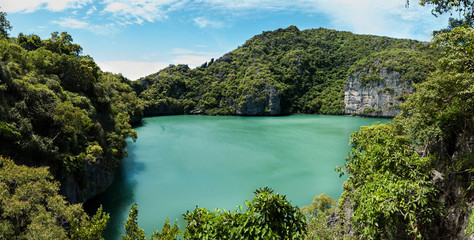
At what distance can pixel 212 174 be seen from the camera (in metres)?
22.3

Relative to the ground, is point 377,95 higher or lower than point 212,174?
higher

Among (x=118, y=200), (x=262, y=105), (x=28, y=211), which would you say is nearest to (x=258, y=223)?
(x=28, y=211)

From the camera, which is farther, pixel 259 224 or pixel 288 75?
pixel 288 75

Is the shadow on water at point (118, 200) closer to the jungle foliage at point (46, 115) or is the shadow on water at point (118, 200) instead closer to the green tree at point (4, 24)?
the jungle foliage at point (46, 115)

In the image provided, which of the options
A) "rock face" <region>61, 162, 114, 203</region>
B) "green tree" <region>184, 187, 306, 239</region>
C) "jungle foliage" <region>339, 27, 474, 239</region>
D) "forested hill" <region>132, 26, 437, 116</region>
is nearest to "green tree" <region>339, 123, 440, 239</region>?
"jungle foliage" <region>339, 27, 474, 239</region>

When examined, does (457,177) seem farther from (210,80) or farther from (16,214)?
(210,80)

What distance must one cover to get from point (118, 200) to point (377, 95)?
74.0 m

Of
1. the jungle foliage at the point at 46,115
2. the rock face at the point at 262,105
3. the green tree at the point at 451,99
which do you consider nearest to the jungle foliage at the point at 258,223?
the green tree at the point at 451,99

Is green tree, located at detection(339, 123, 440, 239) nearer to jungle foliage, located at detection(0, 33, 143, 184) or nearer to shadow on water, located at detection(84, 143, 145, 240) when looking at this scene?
shadow on water, located at detection(84, 143, 145, 240)

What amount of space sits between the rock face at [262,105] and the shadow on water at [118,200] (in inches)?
2056

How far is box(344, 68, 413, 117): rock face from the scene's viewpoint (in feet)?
214

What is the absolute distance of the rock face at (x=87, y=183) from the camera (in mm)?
12211

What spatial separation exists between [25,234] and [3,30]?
77.6 feet

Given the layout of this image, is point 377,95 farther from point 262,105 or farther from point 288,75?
point 262,105
